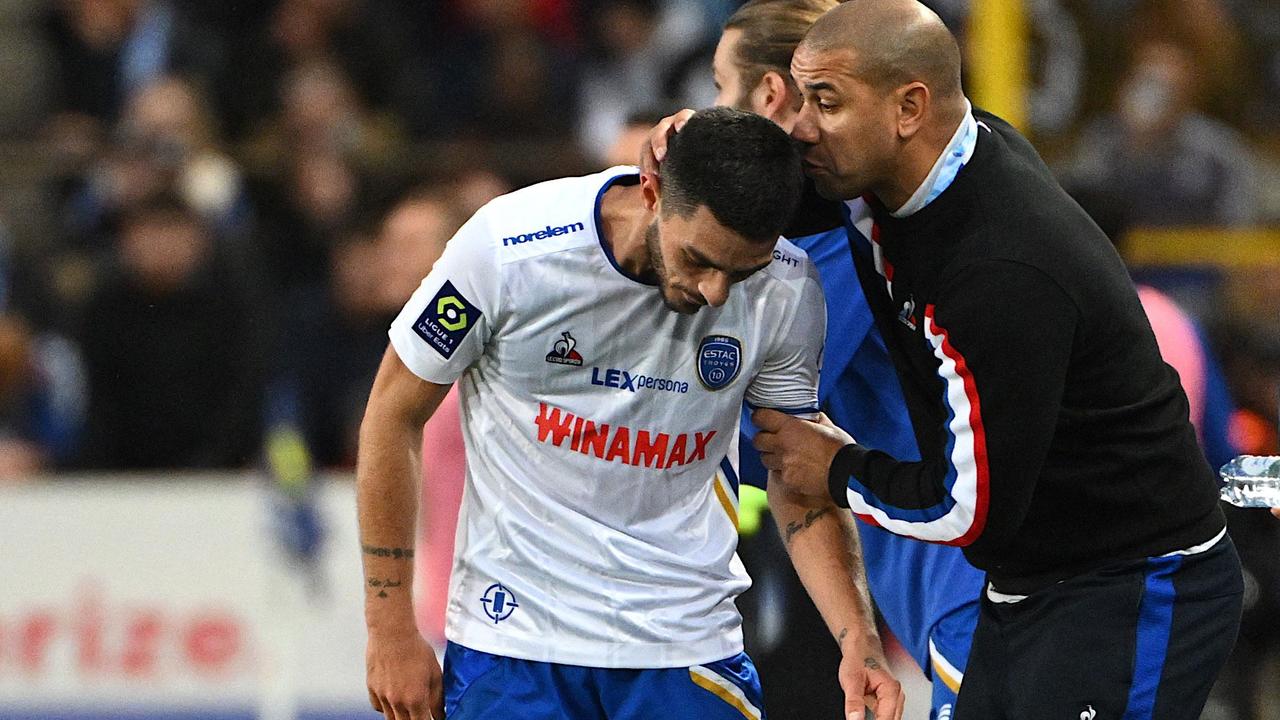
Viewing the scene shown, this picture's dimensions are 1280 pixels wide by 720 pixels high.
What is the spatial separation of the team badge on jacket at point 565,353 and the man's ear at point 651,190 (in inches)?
10.7

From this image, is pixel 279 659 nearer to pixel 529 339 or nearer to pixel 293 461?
pixel 293 461

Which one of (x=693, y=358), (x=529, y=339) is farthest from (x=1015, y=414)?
(x=529, y=339)

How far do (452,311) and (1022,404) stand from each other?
96 cm

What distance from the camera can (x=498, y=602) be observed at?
3223mm

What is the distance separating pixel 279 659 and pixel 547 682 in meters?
3.75

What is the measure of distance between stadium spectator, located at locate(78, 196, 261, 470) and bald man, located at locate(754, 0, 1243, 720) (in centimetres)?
412

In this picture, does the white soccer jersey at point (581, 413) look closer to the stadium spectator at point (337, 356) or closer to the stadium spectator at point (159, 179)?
the stadium spectator at point (337, 356)

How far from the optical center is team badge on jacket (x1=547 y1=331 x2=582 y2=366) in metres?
3.15

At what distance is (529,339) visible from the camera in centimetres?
315

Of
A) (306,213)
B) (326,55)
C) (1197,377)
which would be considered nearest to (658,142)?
(1197,377)

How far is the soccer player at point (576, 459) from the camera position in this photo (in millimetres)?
3123

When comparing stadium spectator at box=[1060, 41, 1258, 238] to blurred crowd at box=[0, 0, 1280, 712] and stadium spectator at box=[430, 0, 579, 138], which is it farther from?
stadium spectator at box=[430, 0, 579, 138]

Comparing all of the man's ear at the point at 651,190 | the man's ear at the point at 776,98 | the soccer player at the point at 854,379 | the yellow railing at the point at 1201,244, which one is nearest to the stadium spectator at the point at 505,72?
the yellow railing at the point at 1201,244

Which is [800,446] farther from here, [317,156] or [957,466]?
[317,156]
